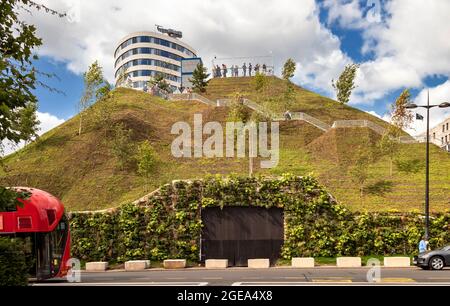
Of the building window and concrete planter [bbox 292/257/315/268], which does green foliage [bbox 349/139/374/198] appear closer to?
concrete planter [bbox 292/257/315/268]

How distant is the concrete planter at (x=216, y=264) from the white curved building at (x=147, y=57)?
113873 millimetres

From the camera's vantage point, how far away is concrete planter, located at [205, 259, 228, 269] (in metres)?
27.9

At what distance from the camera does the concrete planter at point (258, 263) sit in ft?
90.0

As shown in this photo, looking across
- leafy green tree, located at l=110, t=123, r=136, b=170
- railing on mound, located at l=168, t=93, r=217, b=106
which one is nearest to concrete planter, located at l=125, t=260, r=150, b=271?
leafy green tree, located at l=110, t=123, r=136, b=170

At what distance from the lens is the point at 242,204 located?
97.0ft

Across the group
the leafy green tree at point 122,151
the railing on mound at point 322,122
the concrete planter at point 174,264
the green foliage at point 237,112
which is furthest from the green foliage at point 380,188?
the leafy green tree at point 122,151

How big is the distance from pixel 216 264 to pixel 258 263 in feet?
8.86

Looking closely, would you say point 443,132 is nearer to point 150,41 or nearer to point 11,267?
point 150,41

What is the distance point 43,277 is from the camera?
18219 millimetres

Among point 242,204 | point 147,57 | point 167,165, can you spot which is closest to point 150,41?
point 147,57

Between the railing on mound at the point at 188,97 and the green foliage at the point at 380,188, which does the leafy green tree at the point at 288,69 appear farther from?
the green foliage at the point at 380,188

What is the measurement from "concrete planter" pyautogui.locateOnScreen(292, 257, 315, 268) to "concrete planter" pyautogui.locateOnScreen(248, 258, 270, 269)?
166cm

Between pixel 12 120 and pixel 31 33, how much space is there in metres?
1.86
